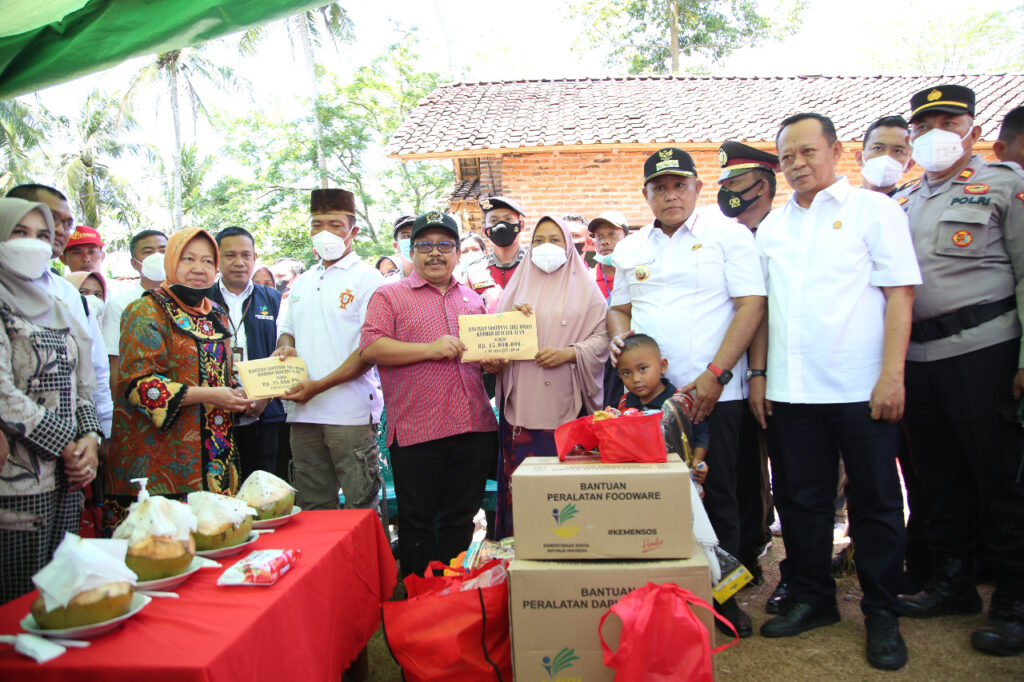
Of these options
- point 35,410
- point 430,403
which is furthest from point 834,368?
point 35,410

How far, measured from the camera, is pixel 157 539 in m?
2.12

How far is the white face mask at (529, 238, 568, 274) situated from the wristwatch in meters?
1.09

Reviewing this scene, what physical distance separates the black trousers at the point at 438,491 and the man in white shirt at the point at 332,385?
38cm

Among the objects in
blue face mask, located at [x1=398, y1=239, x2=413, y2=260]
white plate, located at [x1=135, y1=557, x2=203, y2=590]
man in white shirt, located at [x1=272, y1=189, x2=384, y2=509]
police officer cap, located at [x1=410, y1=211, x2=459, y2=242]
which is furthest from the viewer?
blue face mask, located at [x1=398, y1=239, x2=413, y2=260]

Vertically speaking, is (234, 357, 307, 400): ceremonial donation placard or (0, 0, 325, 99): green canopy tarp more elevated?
(0, 0, 325, 99): green canopy tarp

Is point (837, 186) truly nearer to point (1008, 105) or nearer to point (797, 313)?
point (797, 313)

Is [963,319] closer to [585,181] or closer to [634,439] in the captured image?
[634,439]

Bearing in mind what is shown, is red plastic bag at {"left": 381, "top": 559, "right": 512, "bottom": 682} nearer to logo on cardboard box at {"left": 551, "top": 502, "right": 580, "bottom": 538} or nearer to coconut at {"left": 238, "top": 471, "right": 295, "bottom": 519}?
logo on cardboard box at {"left": 551, "top": 502, "right": 580, "bottom": 538}

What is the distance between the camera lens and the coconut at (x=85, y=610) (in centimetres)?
176

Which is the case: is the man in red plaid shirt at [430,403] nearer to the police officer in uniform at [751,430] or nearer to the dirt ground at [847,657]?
the dirt ground at [847,657]

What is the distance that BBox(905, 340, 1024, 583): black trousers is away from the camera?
2.99m

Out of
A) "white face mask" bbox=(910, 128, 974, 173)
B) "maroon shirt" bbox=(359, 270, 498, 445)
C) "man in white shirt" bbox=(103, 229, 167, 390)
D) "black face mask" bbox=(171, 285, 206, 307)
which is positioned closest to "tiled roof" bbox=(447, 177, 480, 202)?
"man in white shirt" bbox=(103, 229, 167, 390)

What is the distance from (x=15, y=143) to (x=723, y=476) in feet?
105

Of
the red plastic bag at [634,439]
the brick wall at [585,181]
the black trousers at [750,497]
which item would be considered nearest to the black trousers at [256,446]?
the red plastic bag at [634,439]
